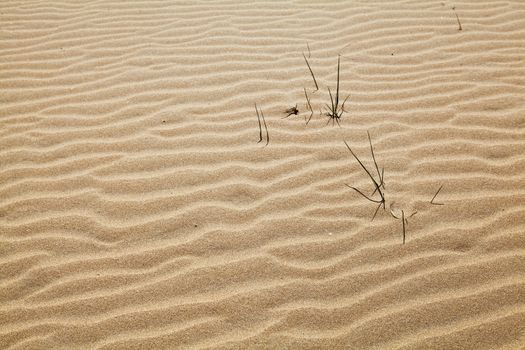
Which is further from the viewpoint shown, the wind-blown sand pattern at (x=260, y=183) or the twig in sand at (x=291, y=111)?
the twig in sand at (x=291, y=111)

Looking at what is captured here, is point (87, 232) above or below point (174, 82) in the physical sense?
below

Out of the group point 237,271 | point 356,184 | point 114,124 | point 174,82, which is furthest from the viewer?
point 174,82

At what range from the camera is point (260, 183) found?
9.29 feet

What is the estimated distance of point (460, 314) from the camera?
2.15 metres

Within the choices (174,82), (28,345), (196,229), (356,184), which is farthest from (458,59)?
(28,345)

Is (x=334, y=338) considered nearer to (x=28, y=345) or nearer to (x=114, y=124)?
(x=28, y=345)

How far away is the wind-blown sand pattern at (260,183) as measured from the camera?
86.2 inches

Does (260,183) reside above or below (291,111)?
below

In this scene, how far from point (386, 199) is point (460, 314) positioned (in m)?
0.78

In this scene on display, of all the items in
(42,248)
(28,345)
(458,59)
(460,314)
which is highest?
(458,59)

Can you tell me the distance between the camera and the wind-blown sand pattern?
2189 mm

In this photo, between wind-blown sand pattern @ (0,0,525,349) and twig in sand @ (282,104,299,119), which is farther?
twig in sand @ (282,104,299,119)

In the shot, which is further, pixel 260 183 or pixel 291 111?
pixel 291 111

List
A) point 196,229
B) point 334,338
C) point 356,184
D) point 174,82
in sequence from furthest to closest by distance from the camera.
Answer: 1. point 174,82
2. point 356,184
3. point 196,229
4. point 334,338
